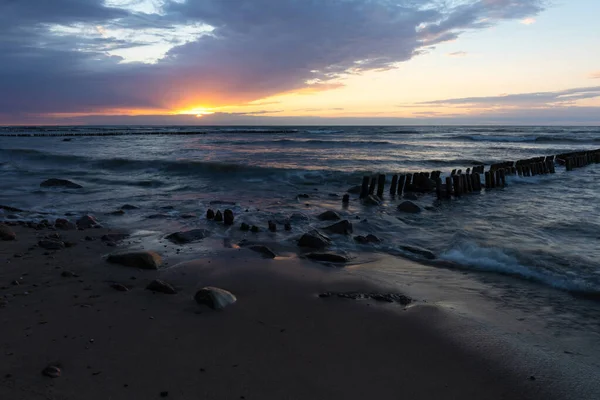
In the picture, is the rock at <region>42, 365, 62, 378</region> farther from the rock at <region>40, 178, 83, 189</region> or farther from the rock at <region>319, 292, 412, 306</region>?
the rock at <region>40, 178, 83, 189</region>

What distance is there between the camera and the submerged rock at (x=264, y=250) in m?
7.06

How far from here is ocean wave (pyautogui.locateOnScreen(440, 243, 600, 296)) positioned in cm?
584

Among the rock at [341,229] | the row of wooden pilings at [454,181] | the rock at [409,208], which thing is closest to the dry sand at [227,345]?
the rock at [341,229]

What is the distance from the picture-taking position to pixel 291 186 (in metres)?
17.5

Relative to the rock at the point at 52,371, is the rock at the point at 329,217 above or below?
below

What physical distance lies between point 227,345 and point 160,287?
1754mm

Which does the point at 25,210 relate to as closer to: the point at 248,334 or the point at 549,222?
the point at 248,334

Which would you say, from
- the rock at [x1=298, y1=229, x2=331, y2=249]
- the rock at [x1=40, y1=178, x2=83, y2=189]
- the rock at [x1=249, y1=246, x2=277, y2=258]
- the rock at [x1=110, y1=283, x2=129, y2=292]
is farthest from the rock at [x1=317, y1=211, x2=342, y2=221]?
the rock at [x1=40, y1=178, x2=83, y2=189]

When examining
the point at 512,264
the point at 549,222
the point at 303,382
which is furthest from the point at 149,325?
the point at 549,222

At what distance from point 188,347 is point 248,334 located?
64 centimetres

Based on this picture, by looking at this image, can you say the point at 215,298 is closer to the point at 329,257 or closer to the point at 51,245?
the point at 329,257

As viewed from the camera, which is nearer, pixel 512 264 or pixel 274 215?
pixel 512 264

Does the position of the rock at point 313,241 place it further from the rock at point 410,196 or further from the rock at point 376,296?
the rock at point 410,196

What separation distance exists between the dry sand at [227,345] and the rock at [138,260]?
325 mm
